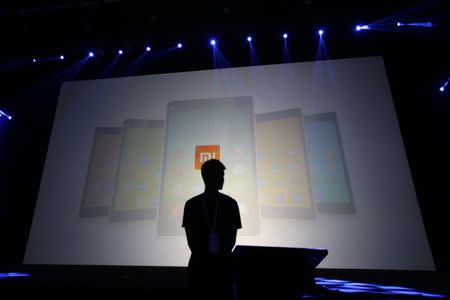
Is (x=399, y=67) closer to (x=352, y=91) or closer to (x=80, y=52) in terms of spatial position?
(x=352, y=91)

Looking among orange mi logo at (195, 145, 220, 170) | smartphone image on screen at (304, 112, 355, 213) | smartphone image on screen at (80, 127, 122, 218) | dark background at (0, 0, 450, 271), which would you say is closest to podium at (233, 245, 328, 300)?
smartphone image on screen at (304, 112, 355, 213)

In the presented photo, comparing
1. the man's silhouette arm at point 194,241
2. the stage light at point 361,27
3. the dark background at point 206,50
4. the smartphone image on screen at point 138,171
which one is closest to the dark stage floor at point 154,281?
the man's silhouette arm at point 194,241

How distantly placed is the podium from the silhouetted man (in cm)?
18

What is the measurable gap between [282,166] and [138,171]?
1570mm

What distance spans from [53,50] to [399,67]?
4.70 metres

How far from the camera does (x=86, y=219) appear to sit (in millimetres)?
3004

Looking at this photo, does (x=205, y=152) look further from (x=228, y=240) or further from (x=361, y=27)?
(x=361, y=27)

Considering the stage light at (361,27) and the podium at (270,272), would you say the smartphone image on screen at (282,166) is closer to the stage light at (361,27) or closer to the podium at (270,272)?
the stage light at (361,27)

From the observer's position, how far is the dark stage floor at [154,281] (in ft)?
4.56

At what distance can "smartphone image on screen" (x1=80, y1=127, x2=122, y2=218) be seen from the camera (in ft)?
9.95

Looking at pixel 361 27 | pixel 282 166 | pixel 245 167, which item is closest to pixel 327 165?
pixel 282 166

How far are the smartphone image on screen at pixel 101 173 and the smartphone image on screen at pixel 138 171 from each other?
76 millimetres

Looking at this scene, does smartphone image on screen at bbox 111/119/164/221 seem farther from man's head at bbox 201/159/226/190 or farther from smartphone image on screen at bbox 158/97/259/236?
man's head at bbox 201/159/226/190

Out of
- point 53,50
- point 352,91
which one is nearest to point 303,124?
point 352,91
